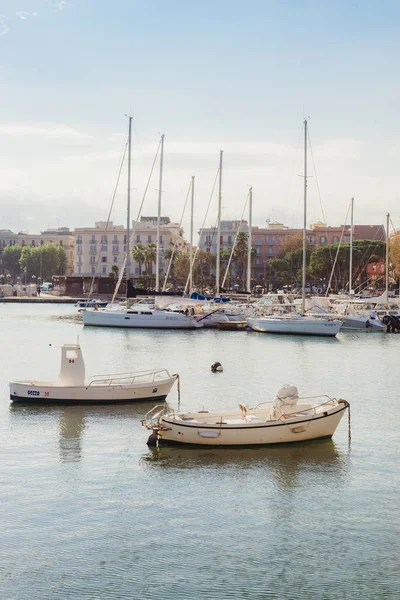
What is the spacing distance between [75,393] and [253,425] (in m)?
9.70

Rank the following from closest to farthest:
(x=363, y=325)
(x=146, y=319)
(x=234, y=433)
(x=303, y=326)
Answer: (x=234, y=433), (x=303, y=326), (x=146, y=319), (x=363, y=325)

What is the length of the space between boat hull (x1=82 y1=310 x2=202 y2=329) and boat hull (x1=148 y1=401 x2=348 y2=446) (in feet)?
173

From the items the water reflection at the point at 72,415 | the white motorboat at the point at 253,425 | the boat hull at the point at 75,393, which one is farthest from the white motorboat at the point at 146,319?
the white motorboat at the point at 253,425

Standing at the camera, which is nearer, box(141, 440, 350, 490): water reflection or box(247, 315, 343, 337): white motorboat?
box(141, 440, 350, 490): water reflection

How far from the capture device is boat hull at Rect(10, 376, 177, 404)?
31.8 metres

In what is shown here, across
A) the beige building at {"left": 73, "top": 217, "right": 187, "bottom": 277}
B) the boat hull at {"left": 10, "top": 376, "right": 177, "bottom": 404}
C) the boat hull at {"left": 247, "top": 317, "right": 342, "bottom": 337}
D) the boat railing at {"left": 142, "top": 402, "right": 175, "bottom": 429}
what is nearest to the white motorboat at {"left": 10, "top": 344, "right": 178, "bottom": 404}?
the boat hull at {"left": 10, "top": 376, "right": 177, "bottom": 404}

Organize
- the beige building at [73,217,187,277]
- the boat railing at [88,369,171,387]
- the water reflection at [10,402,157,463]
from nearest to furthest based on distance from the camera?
the water reflection at [10,402,157,463], the boat railing at [88,369,171,387], the beige building at [73,217,187,277]

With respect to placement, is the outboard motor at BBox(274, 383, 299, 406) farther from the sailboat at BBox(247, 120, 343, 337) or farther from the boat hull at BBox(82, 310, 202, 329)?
the boat hull at BBox(82, 310, 202, 329)

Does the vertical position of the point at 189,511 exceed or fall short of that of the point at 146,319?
it falls short

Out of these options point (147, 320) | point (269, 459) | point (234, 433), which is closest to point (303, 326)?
point (147, 320)

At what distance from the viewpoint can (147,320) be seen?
78000 millimetres

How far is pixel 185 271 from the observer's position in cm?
16225

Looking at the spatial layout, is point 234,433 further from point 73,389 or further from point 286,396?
point 73,389

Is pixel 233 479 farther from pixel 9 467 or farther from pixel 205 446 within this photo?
pixel 9 467
